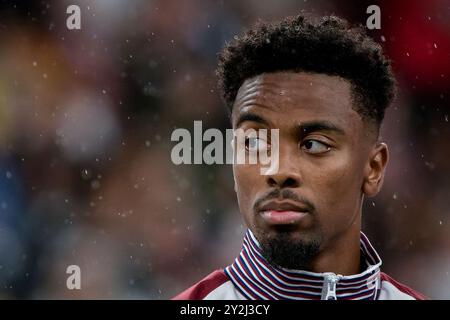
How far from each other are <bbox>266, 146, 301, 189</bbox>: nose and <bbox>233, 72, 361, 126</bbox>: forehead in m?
0.10

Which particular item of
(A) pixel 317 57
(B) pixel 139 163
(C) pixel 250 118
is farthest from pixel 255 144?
(B) pixel 139 163

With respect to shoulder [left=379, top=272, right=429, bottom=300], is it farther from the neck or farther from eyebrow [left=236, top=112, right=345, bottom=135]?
eyebrow [left=236, top=112, right=345, bottom=135]

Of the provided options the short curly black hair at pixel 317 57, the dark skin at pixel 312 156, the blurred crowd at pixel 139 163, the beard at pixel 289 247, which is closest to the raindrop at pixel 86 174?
the blurred crowd at pixel 139 163

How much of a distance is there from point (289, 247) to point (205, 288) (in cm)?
33

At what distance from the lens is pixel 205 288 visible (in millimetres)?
2373

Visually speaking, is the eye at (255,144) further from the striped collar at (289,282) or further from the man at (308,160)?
the striped collar at (289,282)

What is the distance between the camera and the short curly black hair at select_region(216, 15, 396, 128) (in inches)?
89.6

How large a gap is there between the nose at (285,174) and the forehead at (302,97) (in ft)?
0.34

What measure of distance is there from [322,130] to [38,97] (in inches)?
86.7

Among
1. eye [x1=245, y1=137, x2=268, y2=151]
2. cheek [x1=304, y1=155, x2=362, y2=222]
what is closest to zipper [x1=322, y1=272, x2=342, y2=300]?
cheek [x1=304, y1=155, x2=362, y2=222]

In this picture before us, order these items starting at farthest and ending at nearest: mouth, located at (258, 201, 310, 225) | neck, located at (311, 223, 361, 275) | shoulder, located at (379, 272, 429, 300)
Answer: shoulder, located at (379, 272, 429, 300) → neck, located at (311, 223, 361, 275) → mouth, located at (258, 201, 310, 225)

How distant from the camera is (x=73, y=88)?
13.1 feet

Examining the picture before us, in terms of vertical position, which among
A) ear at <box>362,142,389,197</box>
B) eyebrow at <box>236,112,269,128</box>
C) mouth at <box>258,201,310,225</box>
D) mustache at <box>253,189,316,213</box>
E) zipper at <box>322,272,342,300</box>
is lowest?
zipper at <box>322,272,342,300</box>

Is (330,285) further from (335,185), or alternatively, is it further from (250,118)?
(250,118)
